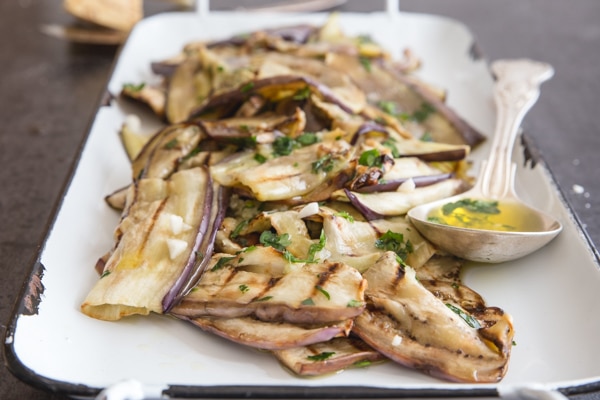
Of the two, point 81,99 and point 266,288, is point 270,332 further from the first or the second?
point 81,99

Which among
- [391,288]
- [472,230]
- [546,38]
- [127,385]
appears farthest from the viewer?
[546,38]

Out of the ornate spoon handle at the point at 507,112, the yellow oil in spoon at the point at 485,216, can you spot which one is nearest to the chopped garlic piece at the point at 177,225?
the yellow oil in spoon at the point at 485,216

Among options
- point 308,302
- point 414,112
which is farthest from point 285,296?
point 414,112

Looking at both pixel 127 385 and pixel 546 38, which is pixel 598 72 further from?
pixel 127 385

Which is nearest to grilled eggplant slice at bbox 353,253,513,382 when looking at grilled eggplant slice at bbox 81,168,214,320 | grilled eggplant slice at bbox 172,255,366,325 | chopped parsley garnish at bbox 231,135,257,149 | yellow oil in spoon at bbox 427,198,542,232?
grilled eggplant slice at bbox 172,255,366,325

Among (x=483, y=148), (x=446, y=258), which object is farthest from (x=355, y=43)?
(x=446, y=258)
